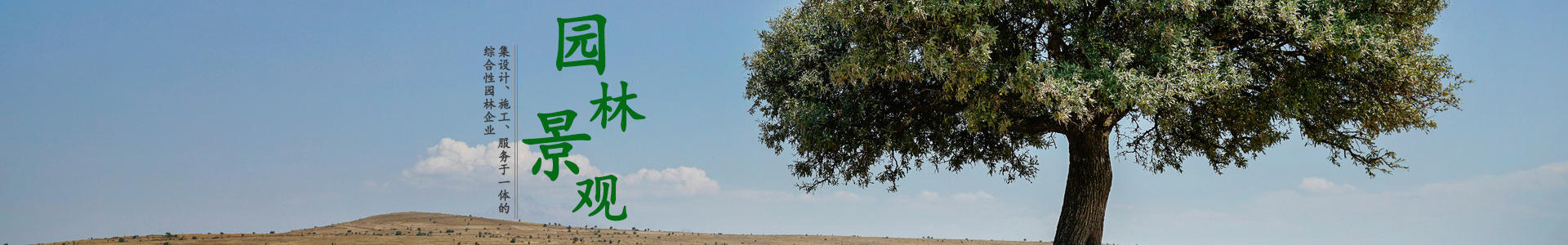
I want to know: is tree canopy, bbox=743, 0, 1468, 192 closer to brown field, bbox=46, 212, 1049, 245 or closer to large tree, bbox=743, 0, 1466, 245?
large tree, bbox=743, 0, 1466, 245

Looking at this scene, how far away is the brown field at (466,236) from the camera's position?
22.2 m

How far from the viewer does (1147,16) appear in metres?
11.6

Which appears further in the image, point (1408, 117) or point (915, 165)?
point (915, 165)

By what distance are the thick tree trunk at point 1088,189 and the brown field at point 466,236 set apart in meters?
10.7

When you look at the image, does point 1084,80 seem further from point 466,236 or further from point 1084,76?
point 466,236

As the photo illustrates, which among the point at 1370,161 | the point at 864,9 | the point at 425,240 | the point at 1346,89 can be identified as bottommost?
the point at 425,240

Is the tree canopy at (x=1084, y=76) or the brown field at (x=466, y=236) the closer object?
the tree canopy at (x=1084, y=76)

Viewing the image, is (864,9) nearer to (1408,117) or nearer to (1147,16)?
(1147,16)

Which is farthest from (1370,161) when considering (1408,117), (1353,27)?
(1353,27)

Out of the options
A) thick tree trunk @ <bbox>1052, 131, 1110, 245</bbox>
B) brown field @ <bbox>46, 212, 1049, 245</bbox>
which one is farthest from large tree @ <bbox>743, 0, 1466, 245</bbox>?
brown field @ <bbox>46, 212, 1049, 245</bbox>

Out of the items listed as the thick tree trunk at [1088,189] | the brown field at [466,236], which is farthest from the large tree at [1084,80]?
the brown field at [466,236]

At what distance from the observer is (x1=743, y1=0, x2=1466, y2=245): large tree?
1126cm

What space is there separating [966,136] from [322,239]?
1694 centimetres

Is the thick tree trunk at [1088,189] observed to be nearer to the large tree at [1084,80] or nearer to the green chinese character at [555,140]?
the large tree at [1084,80]
